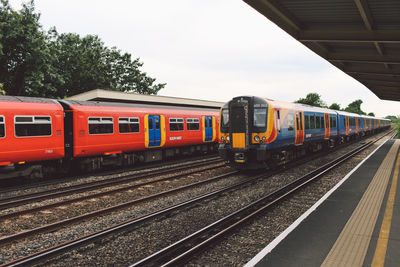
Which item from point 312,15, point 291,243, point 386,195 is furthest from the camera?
point 312,15

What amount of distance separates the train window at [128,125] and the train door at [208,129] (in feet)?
19.9

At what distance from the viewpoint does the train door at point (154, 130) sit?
1583 cm

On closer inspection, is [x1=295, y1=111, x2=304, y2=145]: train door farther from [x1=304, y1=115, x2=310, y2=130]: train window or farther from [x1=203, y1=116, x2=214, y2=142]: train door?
[x1=203, y1=116, x2=214, y2=142]: train door

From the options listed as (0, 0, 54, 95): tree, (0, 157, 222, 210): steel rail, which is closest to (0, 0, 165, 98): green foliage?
(0, 0, 54, 95): tree

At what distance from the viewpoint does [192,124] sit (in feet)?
62.0

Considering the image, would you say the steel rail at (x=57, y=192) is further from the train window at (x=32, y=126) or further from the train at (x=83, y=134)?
the train window at (x=32, y=126)

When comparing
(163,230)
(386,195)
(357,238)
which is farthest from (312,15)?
(163,230)

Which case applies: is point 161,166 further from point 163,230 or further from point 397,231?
point 397,231

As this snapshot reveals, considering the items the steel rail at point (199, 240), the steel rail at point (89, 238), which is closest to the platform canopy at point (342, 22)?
the steel rail at point (199, 240)

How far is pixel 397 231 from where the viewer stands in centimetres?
575

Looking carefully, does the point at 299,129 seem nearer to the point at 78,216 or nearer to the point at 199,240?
the point at 199,240

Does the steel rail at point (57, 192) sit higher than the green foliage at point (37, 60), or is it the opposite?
the green foliage at point (37, 60)

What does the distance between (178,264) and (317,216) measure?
3672 millimetres

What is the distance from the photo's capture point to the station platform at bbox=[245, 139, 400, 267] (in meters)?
4.72
